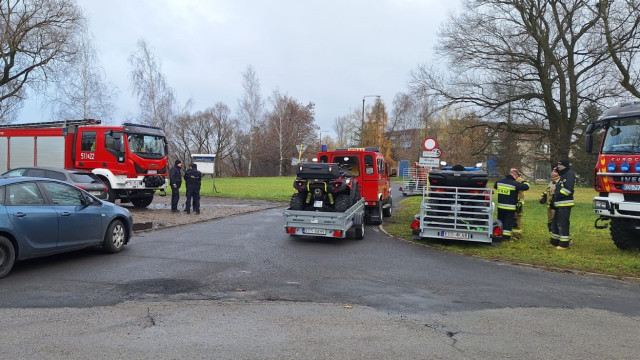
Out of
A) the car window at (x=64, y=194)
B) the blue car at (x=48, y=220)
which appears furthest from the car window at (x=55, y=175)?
the car window at (x=64, y=194)

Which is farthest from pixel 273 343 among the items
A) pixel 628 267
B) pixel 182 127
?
pixel 182 127

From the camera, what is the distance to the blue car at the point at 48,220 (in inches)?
254

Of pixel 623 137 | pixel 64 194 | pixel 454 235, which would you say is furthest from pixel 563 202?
pixel 64 194

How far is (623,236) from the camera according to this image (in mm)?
9422

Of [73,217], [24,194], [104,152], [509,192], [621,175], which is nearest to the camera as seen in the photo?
[24,194]

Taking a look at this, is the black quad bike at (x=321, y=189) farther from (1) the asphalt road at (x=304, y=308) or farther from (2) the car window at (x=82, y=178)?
(2) the car window at (x=82, y=178)

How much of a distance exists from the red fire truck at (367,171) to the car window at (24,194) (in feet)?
26.0

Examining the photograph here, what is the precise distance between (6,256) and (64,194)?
1432 mm

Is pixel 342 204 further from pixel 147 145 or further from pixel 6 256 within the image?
pixel 147 145

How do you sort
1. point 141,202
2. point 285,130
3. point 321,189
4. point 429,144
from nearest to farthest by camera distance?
point 321,189 → point 429,144 → point 141,202 → point 285,130

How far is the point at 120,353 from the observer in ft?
12.8

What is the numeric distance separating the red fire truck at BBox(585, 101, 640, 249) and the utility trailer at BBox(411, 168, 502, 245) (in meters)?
2.12

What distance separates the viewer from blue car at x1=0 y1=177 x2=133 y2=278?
6.46 m

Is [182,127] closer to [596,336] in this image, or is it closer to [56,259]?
[56,259]
